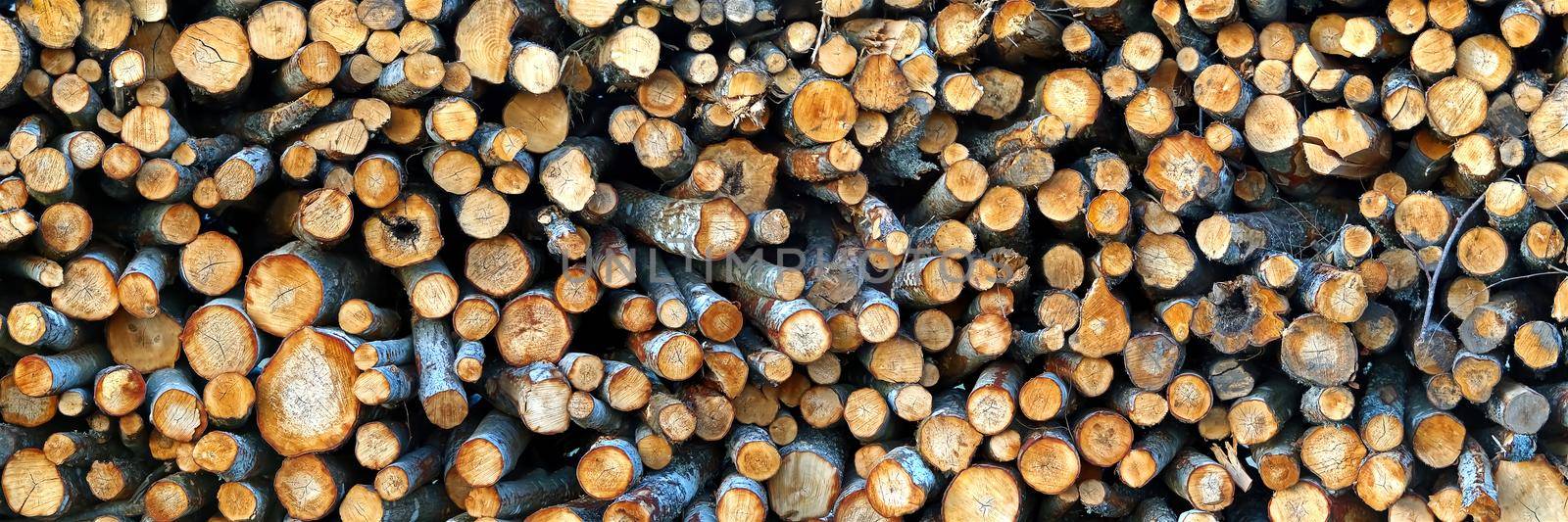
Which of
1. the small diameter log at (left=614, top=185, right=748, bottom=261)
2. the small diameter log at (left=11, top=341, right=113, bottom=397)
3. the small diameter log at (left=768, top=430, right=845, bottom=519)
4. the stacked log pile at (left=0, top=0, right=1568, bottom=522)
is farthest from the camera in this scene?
the small diameter log at (left=768, top=430, right=845, bottom=519)

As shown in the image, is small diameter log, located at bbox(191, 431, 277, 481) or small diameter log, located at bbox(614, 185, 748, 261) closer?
small diameter log, located at bbox(191, 431, 277, 481)

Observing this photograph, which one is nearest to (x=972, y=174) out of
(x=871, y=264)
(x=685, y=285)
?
(x=871, y=264)

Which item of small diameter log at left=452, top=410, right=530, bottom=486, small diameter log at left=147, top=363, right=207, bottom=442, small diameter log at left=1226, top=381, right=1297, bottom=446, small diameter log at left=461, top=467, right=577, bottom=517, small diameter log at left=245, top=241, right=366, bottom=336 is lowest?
small diameter log at left=461, top=467, right=577, bottom=517

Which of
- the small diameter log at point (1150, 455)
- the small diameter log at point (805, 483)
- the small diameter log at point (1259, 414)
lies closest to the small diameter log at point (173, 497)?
the small diameter log at point (805, 483)

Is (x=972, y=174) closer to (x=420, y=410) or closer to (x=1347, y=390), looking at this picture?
(x=1347, y=390)

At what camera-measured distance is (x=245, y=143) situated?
12.1ft

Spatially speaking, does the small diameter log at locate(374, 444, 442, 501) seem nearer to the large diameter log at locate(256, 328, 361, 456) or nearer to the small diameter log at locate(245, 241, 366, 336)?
the large diameter log at locate(256, 328, 361, 456)

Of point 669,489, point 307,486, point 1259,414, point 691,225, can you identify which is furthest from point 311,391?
point 1259,414

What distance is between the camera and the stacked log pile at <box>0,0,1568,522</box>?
3359 millimetres

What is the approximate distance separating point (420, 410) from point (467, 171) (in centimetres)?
87

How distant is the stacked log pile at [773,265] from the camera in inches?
132

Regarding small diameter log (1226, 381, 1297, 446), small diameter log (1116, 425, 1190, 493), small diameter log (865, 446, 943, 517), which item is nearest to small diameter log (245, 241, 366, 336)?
small diameter log (865, 446, 943, 517)

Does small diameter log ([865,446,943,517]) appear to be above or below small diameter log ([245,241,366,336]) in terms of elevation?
below

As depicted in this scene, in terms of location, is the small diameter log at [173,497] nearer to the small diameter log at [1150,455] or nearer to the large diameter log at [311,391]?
the large diameter log at [311,391]
